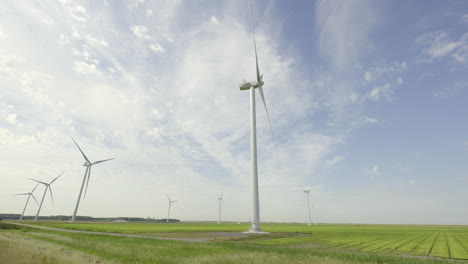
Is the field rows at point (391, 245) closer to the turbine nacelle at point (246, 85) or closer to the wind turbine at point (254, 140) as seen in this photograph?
the wind turbine at point (254, 140)

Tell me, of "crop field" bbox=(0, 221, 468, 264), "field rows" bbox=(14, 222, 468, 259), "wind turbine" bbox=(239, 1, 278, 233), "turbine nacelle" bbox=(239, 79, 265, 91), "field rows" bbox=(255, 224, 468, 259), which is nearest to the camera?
"crop field" bbox=(0, 221, 468, 264)

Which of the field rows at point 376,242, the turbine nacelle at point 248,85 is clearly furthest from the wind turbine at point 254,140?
the field rows at point 376,242

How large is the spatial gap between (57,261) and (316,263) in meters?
21.3

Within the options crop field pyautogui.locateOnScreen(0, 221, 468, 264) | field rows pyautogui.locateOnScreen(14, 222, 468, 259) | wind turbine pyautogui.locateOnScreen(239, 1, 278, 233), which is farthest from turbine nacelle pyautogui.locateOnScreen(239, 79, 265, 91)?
crop field pyautogui.locateOnScreen(0, 221, 468, 264)

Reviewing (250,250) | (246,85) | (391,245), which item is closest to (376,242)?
(391,245)

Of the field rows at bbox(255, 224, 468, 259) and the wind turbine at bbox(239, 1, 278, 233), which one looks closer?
the field rows at bbox(255, 224, 468, 259)

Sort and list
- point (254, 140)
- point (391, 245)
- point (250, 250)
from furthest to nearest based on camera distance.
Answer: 1. point (254, 140)
2. point (391, 245)
3. point (250, 250)

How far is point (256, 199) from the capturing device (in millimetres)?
62438

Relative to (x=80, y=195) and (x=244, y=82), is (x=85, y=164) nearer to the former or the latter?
(x=80, y=195)

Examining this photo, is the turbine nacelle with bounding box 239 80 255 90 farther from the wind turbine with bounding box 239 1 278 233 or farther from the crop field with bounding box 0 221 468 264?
the crop field with bounding box 0 221 468 264

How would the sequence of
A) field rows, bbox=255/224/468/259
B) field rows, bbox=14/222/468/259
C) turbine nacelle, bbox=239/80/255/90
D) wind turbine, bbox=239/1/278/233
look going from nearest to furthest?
1. field rows, bbox=255/224/468/259
2. field rows, bbox=14/222/468/259
3. wind turbine, bbox=239/1/278/233
4. turbine nacelle, bbox=239/80/255/90

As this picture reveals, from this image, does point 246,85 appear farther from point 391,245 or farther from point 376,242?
point 391,245

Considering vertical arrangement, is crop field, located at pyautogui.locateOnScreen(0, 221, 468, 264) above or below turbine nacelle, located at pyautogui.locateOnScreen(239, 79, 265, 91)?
below

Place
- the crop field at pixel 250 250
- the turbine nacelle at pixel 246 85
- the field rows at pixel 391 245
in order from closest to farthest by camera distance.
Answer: the crop field at pixel 250 250 → the field rows at pixel 391 245 → the turbine nacelle at pixel 246 85
